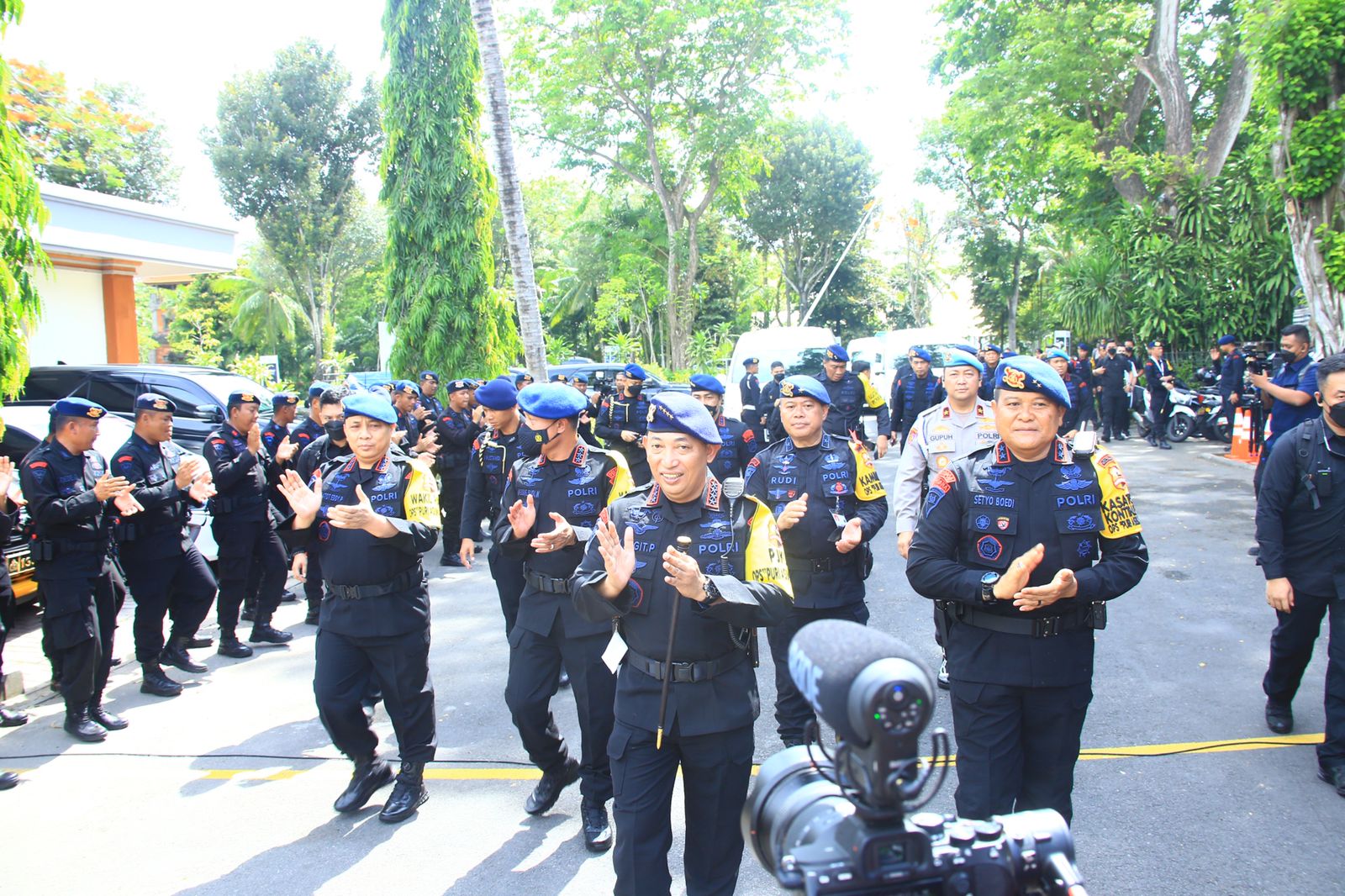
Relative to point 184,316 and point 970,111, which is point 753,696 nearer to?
point 970,111

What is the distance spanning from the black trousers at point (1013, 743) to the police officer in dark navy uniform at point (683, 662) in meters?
0.81

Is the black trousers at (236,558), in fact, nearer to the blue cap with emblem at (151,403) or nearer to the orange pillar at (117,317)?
the blue cap with emblem at (151,403)

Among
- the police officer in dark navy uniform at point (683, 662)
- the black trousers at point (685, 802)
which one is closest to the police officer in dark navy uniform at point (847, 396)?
the police officer in dark navy uniform at point (683, 662)

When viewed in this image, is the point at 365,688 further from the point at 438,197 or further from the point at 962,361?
the point at 438,197

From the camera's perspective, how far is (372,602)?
437 centimetres

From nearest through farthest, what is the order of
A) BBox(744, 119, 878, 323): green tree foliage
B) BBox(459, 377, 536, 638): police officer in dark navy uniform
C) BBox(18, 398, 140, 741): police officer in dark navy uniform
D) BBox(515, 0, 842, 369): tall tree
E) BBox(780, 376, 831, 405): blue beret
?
BBox(780, 376, 831, 405): blue beret, BBox(18, 398, 140, 741): police officer in dark navy uniform, BBox(459, 377, 536, 638): police officer in dark navy uniform, BBox(515, 0, 842, 369): tall tree, BBox(744, 119, 878, 323): green tree foliage

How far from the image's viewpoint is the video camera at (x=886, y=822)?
5.22ft

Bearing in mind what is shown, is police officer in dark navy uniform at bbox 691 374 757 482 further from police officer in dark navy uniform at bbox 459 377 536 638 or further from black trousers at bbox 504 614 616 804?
black trousers at bbox 504 614 616 804

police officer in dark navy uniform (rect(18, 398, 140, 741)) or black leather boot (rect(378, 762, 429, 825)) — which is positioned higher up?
police officer in dark navy uniform (rect(18, 398, 140, 741))

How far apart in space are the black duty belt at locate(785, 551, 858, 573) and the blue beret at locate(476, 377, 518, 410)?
7.54ft

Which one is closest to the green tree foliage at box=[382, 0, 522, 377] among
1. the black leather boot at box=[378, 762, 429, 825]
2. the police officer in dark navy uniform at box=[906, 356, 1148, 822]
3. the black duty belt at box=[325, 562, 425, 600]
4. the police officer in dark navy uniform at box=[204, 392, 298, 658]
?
the police officer in dark navy uniform at box=[204, 392, 298, 658]

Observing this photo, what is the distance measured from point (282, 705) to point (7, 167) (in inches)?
148

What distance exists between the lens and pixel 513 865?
3945 millimetres

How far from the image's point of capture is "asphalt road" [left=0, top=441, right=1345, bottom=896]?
3828 mm
